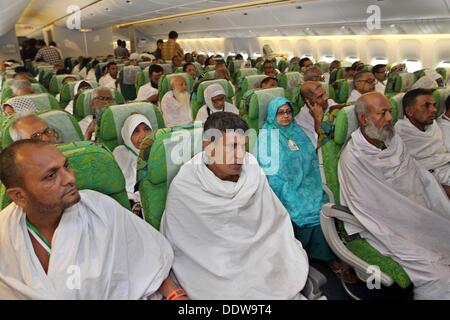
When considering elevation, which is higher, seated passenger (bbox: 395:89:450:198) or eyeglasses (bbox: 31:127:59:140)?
eyeglasses (bbox: 31:127:59:140)

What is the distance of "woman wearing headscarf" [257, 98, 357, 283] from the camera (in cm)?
299

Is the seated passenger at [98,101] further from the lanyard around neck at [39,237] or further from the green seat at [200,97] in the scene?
the lanyard around neck at [39,237]

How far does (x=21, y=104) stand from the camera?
3982 mm

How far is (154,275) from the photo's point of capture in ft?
6.51

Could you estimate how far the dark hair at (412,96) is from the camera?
137 inches

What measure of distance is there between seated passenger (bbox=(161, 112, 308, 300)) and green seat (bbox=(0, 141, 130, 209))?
353 mm

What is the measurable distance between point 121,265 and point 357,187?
1811 mm

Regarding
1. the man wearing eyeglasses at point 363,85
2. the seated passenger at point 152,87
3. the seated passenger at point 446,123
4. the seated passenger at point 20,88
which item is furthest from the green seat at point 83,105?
the seated passenger at point 446,123

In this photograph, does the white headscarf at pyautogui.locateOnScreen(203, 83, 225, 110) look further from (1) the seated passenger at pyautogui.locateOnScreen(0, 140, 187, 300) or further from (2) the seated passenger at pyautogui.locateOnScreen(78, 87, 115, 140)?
(1) the seated passenger at pyautogui.locateOnScreen(0, 140, 187, 300)

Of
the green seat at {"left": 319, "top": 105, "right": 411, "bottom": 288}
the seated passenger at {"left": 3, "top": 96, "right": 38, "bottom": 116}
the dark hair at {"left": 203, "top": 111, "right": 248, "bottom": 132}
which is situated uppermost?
the dark hair at {"left": 203, "top": 111, "right": 248, "bottom": 132}

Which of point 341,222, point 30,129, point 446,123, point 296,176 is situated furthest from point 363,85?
point 30,129

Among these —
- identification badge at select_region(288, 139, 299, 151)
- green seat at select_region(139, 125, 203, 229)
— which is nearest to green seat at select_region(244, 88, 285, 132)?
identification badge at select_region(288, 139, 299, 151)

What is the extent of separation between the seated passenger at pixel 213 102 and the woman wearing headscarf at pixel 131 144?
1706mm
